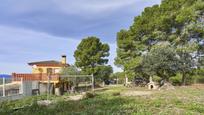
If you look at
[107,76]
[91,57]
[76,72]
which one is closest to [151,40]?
[76,72]

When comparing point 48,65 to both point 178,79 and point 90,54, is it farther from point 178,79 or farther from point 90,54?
point 178,79

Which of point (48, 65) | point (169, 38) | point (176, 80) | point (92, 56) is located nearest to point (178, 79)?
point (176, 80)

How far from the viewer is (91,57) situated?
33812 millimetres

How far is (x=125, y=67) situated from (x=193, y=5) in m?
7.44

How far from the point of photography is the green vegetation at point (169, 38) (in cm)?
2227

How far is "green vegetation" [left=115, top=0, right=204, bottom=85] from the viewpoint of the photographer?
2227 cm

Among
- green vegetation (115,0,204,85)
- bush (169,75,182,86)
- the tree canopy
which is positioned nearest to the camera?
green vegetation (115,0,204,85)

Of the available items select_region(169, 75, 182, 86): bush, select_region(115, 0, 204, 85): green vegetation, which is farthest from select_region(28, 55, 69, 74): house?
select_region(169, 75, 182, 86): bush

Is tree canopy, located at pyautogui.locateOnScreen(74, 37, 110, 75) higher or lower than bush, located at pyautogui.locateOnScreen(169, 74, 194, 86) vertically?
higher

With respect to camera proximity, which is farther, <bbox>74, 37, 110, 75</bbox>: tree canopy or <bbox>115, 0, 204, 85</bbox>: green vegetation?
<bbox>74, 37, 110, 75</bbox>: tree canopy

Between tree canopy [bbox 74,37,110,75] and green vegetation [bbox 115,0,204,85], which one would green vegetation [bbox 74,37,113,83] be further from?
green vegetation [bbox 115,0,204,85]

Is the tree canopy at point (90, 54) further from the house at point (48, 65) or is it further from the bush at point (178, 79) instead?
the bush at point (178, 79)

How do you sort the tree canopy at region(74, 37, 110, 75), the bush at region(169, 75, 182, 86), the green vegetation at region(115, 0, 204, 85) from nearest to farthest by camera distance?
the green vegetation at region(115, 0, 204, 85) < the bush at region(169, 75, 182, 86) < the tree canopy at region(74, 37, 110, 75)

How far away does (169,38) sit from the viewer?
79.6 feet
